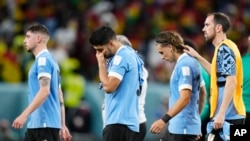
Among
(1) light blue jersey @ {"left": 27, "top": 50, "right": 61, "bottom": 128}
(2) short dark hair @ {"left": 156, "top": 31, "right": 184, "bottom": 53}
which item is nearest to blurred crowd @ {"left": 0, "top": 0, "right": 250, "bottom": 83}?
(1) light blue jersey @ {"left": 27, "top": 50, "right": 61, "bottom": 128}

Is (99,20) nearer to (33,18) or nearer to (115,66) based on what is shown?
(33,18)

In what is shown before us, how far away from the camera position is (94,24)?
2319 centimetres

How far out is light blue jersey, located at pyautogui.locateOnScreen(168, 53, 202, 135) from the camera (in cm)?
1233

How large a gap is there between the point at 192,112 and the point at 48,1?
11622mm

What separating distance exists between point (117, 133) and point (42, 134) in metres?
1.06

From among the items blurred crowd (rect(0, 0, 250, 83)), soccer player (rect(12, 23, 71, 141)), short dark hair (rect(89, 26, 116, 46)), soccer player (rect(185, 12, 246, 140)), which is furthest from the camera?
blurred crowd (rect(0, 0, 250, 83))

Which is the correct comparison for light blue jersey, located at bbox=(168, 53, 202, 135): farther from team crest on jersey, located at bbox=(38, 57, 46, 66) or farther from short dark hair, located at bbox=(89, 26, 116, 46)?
team crest on jersey, located at bbox=(38, 57, 46, 66)

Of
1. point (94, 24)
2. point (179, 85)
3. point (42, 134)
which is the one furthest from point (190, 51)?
point (94, 24)

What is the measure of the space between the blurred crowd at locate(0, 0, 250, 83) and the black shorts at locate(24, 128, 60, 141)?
789 cm

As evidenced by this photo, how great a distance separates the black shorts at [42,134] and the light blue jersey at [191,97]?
140 centimetres

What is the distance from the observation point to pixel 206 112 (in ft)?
46.4

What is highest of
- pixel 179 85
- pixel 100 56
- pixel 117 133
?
pixel 100 56

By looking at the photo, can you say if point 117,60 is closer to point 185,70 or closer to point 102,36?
point 102,36

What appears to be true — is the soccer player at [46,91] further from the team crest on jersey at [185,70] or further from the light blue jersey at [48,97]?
the team crest on jersey at [185,70]
